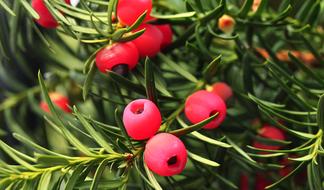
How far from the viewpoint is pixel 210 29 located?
553 millimetres

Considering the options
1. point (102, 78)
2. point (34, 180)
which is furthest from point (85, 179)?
point (102, 78)

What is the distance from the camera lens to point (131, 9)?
484 mm

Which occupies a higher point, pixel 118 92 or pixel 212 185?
pixel 118 92

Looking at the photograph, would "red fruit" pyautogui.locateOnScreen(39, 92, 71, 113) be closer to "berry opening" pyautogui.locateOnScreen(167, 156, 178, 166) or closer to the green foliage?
the green foliage

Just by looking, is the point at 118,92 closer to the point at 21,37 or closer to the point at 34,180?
the point at 34,180

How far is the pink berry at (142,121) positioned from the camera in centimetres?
45

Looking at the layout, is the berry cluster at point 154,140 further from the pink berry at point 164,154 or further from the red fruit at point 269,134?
the red fruit at point 269,134

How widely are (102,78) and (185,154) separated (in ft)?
0.66

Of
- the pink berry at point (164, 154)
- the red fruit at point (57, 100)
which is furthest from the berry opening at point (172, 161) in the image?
the red fruit at point (57, 100)

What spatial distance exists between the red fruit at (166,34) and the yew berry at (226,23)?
2.3 inches

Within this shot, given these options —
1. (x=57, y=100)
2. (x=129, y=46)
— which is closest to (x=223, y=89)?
(x=129, y=46)

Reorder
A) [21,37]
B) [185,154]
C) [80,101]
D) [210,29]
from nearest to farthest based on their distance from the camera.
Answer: [185,154], [210,29], [21,37], [80,101]

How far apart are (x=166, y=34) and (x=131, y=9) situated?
10cm

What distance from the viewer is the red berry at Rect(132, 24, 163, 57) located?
51 centimetres
